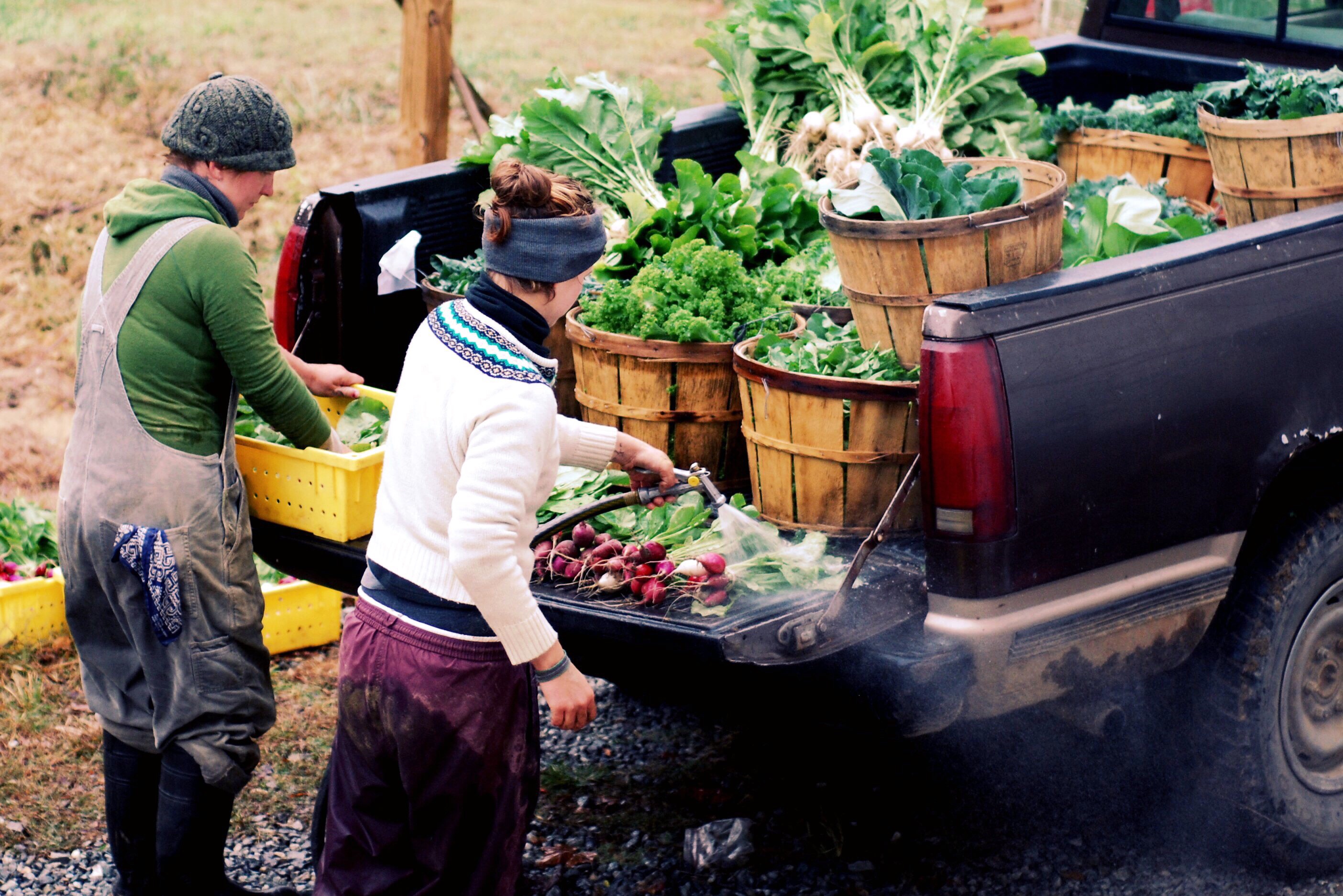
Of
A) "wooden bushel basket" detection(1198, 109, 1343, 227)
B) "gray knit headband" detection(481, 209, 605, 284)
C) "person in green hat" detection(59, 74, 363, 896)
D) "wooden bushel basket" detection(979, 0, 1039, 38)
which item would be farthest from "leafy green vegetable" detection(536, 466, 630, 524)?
"wooden bushel basket" detection(979, 0, 1039, 38)

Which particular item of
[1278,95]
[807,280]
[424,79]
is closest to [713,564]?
[807,280]

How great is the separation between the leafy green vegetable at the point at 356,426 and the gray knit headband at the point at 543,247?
1.44 meters

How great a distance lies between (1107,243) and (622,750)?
2.15m

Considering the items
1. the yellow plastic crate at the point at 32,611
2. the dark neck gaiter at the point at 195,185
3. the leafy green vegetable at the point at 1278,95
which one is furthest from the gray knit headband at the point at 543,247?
the yellow plastic crate at the point at 32,611

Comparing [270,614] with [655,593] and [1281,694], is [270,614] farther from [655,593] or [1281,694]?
[1281,694]

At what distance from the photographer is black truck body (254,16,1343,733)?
282cm

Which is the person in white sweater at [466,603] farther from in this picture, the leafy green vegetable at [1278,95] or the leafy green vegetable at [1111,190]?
the leafy green vegetable at [1278,95]

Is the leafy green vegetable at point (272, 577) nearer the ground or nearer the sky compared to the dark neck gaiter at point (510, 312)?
nearer the ground

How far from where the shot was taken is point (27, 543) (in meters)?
5.14

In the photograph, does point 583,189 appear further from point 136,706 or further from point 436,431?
point 136,706

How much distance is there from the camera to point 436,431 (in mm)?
2561

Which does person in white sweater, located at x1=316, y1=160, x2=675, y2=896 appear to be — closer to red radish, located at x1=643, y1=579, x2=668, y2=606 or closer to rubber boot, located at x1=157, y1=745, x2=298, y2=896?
red radish, located at x1=643, y1=579, x2=668, y2=606

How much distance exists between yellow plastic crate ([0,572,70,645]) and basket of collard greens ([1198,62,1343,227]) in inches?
159

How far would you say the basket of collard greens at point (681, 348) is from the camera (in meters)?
3.74
